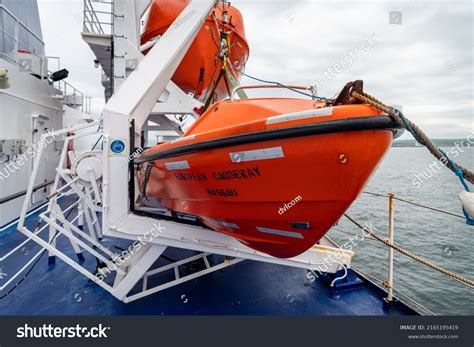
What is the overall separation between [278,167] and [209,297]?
6.25 ft

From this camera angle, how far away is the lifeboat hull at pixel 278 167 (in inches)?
66.6

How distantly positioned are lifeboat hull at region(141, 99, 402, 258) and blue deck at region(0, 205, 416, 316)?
3.07 ft

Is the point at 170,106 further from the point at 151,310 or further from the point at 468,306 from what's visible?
the point at 468,306

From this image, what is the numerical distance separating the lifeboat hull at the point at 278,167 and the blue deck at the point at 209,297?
36.8 inches

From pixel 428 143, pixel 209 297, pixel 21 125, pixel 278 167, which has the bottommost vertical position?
pixel 209 297

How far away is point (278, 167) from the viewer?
1875 mm

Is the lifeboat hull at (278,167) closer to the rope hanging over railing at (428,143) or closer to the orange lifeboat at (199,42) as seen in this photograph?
the rope hanging over railing at (428,143)

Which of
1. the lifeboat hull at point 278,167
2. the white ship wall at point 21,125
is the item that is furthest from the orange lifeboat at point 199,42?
the white ship wall at point 21,125

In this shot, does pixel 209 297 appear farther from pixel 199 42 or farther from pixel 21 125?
pixel 21 125

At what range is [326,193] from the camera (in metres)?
1.85

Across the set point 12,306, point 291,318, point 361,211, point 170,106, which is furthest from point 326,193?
point 361,211

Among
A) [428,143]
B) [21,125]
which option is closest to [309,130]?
[428,143]

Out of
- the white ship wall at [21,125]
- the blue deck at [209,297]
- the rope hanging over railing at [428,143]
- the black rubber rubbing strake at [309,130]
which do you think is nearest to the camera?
the rope hanging over railing at [428,143]

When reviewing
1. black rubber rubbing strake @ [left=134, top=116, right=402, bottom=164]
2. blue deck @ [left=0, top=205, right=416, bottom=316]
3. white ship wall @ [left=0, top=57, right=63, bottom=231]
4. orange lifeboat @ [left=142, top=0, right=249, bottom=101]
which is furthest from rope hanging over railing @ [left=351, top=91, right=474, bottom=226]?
white ship wall @ [left=0, top=57, right=63, bottom=231]
